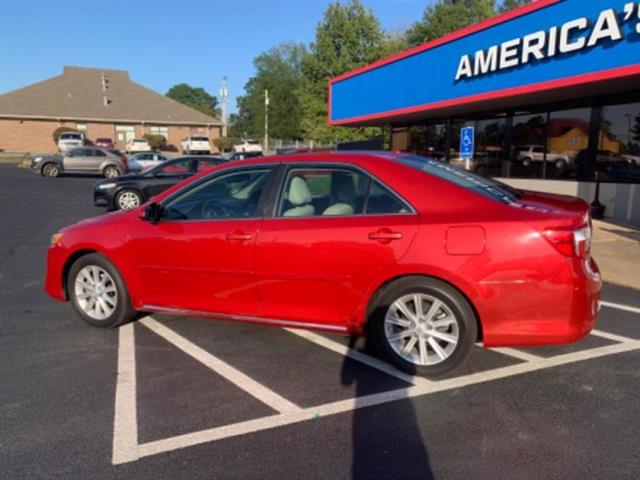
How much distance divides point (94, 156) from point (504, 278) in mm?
25360

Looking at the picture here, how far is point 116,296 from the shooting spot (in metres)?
4.69

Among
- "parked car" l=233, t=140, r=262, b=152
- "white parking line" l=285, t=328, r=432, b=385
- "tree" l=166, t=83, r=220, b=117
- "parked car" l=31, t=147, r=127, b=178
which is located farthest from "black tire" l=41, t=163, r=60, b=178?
"tree" l=166, t=83, r=220, b=117

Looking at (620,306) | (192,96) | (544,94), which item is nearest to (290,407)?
(620,306)

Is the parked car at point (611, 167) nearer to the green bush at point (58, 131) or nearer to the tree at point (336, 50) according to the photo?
the tree at point (336, 50)

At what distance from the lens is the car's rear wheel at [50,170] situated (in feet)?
83.0

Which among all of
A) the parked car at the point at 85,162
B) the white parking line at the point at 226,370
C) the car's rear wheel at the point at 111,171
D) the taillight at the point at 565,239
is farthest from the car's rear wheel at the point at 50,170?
the taillight at the point at 565,239

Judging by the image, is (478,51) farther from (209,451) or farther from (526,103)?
(209,451)

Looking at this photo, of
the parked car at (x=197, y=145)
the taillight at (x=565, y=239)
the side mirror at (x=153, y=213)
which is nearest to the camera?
the taillight at (x=565, y=239)

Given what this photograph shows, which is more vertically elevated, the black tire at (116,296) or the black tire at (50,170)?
the black tire at (50,170)

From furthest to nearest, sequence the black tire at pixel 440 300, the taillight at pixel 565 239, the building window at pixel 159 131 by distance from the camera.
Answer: the building window at pixel 159 131 < the black tire at pixel 440 300 < the taillight at pixel 565 239

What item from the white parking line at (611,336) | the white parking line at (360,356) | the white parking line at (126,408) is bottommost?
the white parking line at (126,408)

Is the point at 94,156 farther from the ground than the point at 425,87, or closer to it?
closer to it

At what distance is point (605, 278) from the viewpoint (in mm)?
6723

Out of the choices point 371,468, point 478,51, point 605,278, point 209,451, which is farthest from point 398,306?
point 478,51
